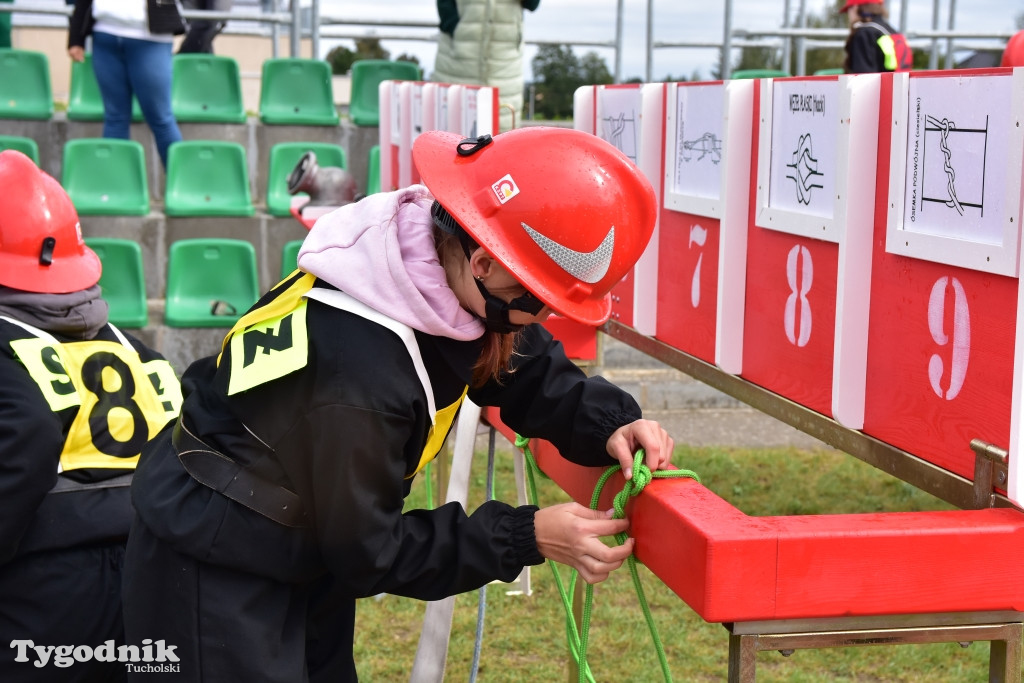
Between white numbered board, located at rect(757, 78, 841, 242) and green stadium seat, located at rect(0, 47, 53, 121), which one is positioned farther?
green stadium seat, located at rect(0, 47, 53, 121)

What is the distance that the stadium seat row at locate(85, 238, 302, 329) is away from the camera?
22.1 ft

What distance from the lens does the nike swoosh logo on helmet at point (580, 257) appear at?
1749 mm

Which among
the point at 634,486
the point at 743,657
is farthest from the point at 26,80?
the point at 743,657

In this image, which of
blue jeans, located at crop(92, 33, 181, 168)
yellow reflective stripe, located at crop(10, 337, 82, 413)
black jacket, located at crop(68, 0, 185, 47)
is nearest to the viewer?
yellow reflective stripe, located at crop(10, 337, 82, 413)

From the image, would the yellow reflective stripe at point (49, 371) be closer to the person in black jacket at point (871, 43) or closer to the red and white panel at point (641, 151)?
the red and white panel at point (641, 151)

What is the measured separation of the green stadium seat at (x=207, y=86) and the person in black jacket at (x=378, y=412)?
7.15 meters

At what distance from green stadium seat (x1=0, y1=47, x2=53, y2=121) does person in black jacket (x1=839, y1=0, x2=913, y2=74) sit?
529 centimetres

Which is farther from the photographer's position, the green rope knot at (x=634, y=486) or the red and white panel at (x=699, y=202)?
the red and white panel at (x=699, y=202)

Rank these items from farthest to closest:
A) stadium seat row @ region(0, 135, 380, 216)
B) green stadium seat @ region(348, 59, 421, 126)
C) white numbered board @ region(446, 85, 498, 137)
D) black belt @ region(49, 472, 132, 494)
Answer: green stadium seat @ region(348, 59, 421, 126) → stadium seat row @ region(0, 135, 380, 216) → white numbered board @ region(446, 85, 498, 137) → black belt @ region(49, 472, 132, 494)

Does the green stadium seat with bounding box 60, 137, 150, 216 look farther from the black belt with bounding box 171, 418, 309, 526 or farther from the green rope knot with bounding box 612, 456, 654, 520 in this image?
the green rope knot with bounding box 612, 456, 654, 520

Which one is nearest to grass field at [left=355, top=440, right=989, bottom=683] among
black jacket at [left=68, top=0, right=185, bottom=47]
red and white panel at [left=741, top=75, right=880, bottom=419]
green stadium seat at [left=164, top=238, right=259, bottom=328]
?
red and white panel at [left=741, top=75, right=880, bottom=419]

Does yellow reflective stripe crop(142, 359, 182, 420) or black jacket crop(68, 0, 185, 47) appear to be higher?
black jacket crop(68, 0, 185, 47)

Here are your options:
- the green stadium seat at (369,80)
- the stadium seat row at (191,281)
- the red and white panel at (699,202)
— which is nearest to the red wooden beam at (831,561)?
the red and white panel at (699,202)

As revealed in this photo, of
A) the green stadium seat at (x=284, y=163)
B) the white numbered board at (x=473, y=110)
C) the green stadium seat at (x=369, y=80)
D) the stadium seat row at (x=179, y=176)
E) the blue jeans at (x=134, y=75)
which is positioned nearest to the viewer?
the white numbered board at (x=473, y=110)
